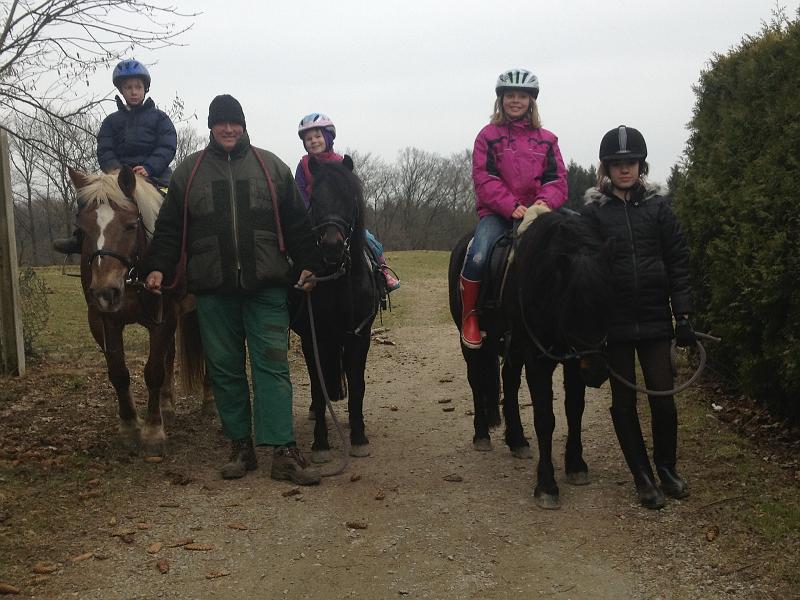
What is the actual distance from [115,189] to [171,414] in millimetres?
2402

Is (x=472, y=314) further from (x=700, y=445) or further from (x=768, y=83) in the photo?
(x=768, y=83)

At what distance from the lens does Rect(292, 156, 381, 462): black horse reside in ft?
17.5

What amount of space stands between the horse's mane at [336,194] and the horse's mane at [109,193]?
1.29 metres

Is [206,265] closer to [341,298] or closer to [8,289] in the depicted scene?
[341,298]

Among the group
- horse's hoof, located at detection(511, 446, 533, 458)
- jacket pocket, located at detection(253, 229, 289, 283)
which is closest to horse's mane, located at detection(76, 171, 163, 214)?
jacket pocket, located at detection(253, 229, 289, 283)

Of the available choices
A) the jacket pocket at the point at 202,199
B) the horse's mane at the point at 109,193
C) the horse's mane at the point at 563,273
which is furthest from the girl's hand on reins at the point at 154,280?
the horse's mane at the point at 563,273

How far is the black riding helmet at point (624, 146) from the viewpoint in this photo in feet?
15.0

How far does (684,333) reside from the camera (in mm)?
4387

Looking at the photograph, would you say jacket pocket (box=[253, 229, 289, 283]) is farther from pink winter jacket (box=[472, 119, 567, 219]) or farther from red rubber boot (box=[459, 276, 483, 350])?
pink winter jacket (box=[472, 119, 567, 219])

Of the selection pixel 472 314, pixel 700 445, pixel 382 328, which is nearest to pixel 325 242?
pixel 472 314

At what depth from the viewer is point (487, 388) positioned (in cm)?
611

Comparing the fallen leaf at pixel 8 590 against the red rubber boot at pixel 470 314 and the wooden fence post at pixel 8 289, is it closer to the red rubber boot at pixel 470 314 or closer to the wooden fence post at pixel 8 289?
the red rubber boot at pixel 470 314

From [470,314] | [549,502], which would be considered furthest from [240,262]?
[549,502]

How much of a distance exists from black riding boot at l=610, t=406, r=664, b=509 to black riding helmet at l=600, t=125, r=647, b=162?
1.59 metres
